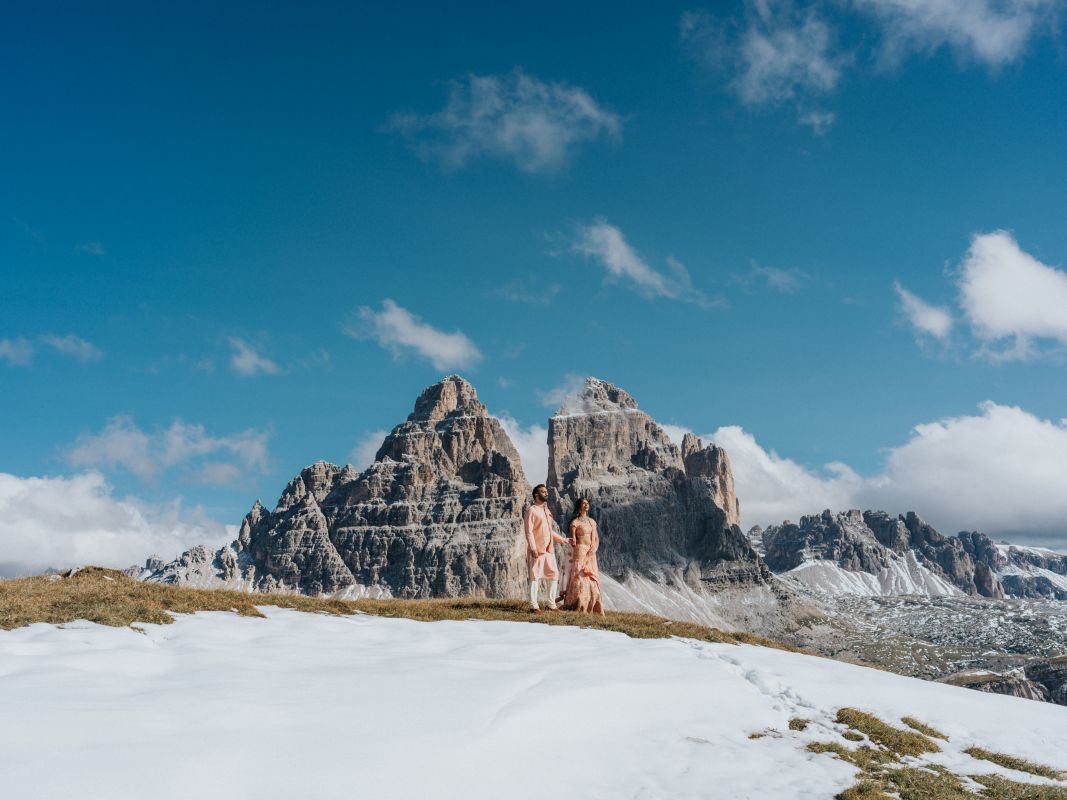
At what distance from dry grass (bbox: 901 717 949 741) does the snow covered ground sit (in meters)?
0.27

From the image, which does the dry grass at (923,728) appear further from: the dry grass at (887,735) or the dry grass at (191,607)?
the dry grass at (191,607)

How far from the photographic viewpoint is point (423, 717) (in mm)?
12922

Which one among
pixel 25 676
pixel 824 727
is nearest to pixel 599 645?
pixel 824 727

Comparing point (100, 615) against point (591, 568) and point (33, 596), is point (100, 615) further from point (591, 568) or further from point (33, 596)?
point (591, 568)

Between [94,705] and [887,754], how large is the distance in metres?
13.3

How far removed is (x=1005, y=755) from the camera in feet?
48.5

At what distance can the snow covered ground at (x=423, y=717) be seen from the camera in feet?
34.2

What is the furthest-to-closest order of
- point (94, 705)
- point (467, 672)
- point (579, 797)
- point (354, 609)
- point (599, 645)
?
point (354, 609) → point (599, 645) → point (467, 672) → point (94, 705) → point (579, 797)

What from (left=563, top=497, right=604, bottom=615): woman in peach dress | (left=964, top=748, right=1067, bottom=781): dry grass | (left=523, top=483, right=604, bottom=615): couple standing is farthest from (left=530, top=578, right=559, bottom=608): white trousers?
(left=964, top=748, right=1067, bottom=781): dry grass

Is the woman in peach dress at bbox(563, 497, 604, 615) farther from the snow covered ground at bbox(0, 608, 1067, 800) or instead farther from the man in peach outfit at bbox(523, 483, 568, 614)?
the snow covered ground at bbox(0, 608, 1067, 800)

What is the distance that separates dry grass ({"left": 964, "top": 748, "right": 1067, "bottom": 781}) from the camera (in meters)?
13.9

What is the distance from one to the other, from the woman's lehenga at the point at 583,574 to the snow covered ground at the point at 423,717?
313 inches

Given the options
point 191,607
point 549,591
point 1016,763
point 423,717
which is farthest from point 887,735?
point 191,607

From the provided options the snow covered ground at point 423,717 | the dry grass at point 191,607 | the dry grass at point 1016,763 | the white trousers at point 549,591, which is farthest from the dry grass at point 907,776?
the white trousers at point 549,591
